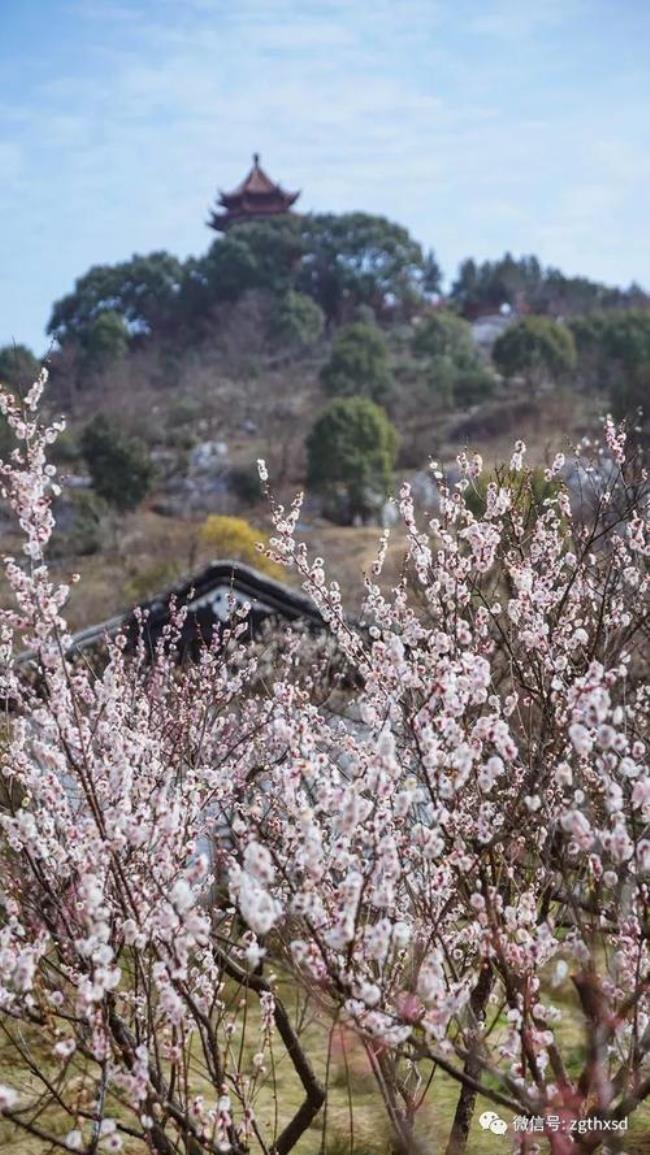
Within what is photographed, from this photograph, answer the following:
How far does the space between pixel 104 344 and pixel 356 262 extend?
12971 millimetres

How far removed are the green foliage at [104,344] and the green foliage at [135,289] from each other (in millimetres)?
4846

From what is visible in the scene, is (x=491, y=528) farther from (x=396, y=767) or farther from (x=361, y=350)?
(x=361, y=350)

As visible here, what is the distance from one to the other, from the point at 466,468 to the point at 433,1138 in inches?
131

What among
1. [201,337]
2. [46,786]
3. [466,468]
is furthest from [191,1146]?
[201,337]

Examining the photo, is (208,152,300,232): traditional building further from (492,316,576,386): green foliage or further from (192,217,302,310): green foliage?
(492,316,576,386): green foliage

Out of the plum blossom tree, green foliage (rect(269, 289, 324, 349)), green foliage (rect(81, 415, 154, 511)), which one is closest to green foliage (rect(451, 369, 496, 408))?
green foliage (rect(269, 289, 324, 349))

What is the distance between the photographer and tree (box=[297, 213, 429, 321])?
51469 millimetres

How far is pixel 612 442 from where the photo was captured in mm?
6273

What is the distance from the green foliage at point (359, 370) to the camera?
3784 centimetres

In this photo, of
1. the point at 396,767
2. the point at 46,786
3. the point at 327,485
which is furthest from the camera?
the point at 327,485

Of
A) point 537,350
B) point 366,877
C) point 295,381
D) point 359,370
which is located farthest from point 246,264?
point 366,877

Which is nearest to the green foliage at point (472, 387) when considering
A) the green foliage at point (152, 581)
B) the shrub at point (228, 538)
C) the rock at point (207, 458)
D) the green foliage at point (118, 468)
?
the rock at point (207, 458)

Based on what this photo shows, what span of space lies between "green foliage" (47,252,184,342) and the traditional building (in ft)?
23.5

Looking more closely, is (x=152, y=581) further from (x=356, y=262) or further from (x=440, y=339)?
(x=356, y=262)
